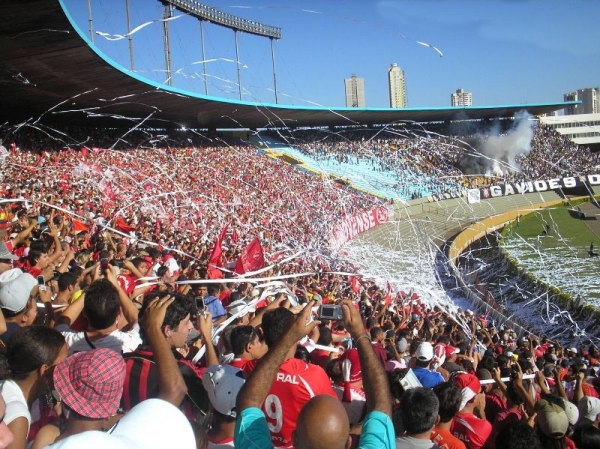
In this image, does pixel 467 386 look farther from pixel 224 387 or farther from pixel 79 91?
pixel 79 91

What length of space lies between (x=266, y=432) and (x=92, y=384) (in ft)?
2.20

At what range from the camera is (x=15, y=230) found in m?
8.66

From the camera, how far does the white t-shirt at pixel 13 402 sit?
2.32 metres

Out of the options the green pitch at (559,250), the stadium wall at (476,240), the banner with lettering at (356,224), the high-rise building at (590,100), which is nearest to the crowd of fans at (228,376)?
the stadium wall at (476,240)

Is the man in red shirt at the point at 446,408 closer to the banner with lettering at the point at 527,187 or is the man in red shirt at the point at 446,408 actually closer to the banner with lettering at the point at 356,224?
the banner with lettering at the point at 356,224

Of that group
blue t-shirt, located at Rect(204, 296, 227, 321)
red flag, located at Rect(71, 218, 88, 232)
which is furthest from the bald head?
red flag, located at Rect(71, 218, 88, 232)

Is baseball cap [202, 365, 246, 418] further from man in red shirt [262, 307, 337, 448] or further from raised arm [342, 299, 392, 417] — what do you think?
raised arm [342, 299, 392, 417]

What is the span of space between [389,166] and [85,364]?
2961 cm

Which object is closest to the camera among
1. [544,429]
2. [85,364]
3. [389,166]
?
[85,364]

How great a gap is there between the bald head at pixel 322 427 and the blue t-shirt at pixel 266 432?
14 centimetres

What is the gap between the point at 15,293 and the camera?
361 cm

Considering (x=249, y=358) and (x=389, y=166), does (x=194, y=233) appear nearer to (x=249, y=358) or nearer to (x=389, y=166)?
(x=249, y=358)

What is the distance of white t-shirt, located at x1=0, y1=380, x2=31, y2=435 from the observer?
2.32 metres

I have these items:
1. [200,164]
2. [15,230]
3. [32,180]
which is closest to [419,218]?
[200,164]
